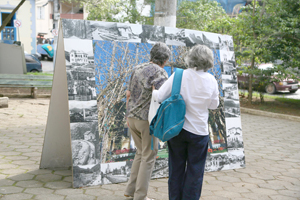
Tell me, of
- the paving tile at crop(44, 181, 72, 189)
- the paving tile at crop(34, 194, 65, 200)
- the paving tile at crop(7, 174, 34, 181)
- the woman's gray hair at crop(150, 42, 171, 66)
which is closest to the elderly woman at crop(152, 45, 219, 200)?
the woman's gray hair at crop(150, 42, 171, 66)

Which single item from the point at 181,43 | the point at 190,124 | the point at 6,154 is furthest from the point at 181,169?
the point at 6,154

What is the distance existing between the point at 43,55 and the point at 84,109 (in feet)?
90.4

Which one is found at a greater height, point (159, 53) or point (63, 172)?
point (159, 53)

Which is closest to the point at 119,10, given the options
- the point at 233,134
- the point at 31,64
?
the point at 31,64

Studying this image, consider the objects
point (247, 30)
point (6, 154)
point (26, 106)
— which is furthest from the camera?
point (247, 30)

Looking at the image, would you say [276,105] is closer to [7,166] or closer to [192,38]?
[192,38]

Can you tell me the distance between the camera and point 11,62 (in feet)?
46.1

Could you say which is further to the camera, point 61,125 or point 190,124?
point 61,125

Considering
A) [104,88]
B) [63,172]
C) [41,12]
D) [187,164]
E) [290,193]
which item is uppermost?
[41,12]

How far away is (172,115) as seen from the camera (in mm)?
3021

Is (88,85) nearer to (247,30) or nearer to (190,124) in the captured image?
(190,124)

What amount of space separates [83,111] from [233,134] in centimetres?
240

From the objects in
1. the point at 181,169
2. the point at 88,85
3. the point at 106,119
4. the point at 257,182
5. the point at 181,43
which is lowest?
the point at 257,182

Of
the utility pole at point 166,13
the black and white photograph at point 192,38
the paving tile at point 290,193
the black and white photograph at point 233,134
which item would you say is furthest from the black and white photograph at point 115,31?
the paving tile at point 290,193
